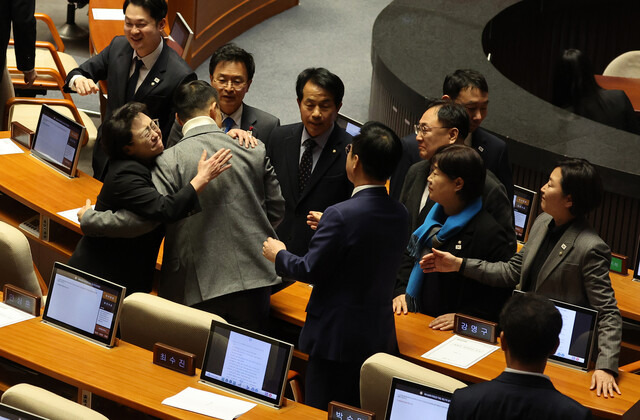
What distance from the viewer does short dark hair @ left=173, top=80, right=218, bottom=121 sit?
3.87 meters

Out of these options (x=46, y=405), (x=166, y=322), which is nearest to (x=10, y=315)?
(x=166, y=322)

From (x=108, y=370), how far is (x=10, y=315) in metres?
0.61

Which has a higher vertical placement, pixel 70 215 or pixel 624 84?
pixel 624 84

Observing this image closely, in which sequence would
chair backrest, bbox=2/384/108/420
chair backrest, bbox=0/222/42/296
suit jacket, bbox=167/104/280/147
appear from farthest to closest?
suit jacket, bbox=167/104/280/147 < chair backrest, bbox=0/222/42/296 < chair backrest, bbox=2/384/108/420

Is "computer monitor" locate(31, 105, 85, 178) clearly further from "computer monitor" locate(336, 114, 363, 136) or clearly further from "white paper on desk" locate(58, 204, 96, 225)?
"computer monitor" locate(336, 114, 363, 136)

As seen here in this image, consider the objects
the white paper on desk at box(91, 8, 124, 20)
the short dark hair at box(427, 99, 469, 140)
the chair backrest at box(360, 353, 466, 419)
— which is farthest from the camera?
the white paper on desk at box(91, 8, 124, 20)

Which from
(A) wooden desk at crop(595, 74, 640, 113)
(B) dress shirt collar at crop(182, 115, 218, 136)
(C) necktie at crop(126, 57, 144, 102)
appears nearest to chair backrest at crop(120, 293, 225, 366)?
(B) dress shirt collar at crop(182, 115, 218, 136)

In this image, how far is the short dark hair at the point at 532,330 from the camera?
2676 millimetres

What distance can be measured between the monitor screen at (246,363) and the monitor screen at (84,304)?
41 centimetres

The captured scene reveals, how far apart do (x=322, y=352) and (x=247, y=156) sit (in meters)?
0.86

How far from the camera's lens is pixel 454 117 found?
425 cm

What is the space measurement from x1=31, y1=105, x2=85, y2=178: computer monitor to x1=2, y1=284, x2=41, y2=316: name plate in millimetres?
1247

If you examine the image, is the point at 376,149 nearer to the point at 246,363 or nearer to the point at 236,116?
the point at 246,363

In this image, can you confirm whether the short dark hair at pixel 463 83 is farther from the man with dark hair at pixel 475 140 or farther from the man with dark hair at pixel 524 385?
the man with dark hair at pixel 524 385
